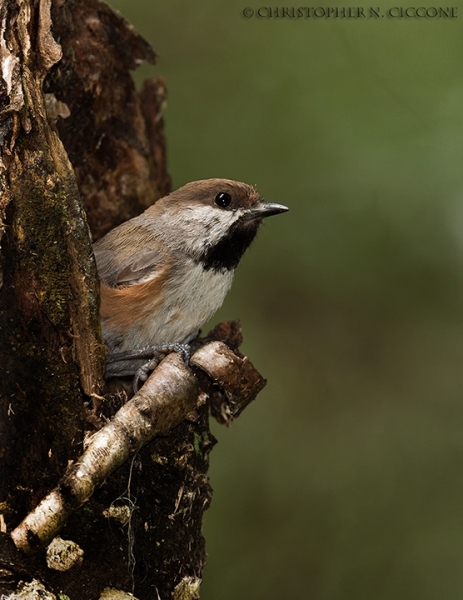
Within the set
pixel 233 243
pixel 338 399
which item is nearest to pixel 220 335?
pixel 233 243

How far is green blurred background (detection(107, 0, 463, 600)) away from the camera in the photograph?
19.0ft

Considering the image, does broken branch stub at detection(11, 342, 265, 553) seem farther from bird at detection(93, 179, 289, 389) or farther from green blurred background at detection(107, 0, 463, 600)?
green blurred background at detection(107, 0, 463, 600)

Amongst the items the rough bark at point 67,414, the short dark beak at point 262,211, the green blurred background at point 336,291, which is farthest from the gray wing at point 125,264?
the green blurred background at point 336,291

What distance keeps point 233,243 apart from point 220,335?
0.66 meters

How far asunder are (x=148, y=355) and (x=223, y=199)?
1.27 m

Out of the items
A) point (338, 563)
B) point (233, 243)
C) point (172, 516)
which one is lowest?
point (338, 563)

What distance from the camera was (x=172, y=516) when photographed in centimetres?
360

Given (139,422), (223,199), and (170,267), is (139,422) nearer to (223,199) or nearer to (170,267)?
(170,267)

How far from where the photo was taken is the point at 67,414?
3.36m

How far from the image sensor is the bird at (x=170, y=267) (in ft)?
14.6

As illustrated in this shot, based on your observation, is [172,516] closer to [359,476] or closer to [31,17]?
[31,17]

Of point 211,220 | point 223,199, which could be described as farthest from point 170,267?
point 223,199
